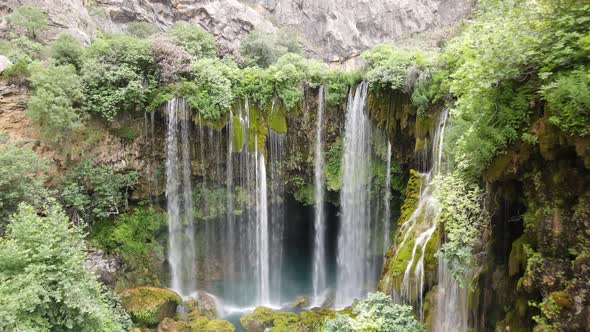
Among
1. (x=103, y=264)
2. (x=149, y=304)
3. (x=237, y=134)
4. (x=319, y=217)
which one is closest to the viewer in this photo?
(x=149, y=304)

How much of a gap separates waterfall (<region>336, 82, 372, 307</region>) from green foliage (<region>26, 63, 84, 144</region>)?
32.3 ft

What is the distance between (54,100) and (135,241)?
585 cm

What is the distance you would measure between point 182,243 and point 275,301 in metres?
4.69

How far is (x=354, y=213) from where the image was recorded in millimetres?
14680

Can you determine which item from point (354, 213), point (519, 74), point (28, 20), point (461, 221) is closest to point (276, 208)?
point (354, 213)

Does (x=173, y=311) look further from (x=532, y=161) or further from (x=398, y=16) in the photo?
(x=398, y=16)

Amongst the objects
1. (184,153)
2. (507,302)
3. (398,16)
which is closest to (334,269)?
(184,153)

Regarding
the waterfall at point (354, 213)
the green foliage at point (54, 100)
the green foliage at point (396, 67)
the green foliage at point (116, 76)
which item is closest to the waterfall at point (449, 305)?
the green foliage at point (396, 67)

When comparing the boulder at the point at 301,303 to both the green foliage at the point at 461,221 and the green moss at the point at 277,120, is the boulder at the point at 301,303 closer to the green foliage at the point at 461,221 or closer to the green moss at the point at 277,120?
the green moss at the point at 277,120

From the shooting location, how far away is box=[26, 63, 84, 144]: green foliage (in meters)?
11.6

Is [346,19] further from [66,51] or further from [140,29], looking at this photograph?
[66,51]

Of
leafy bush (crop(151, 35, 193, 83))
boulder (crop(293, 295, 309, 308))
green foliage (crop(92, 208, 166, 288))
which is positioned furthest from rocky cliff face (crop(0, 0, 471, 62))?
boulder (crop(293, 295, 309, 308))

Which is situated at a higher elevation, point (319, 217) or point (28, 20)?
point (28, 20)

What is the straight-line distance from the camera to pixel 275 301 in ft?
50.6
